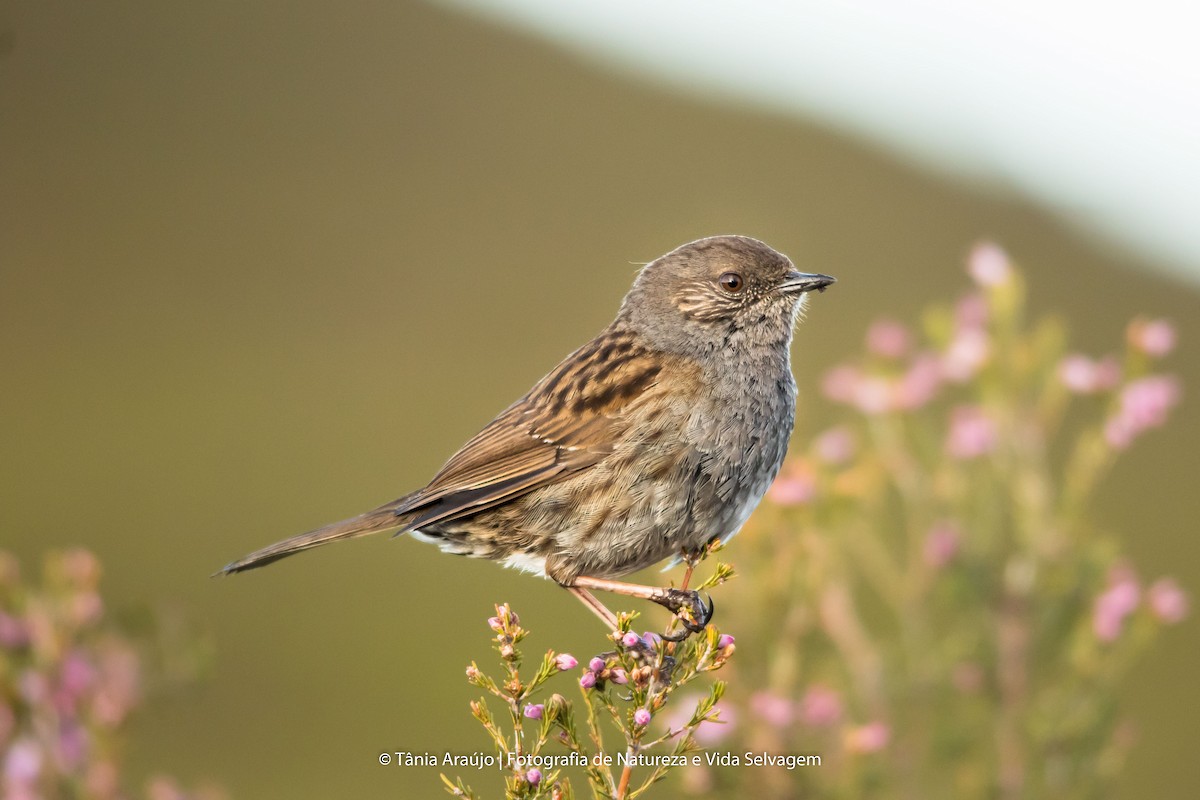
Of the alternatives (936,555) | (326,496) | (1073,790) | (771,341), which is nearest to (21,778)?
(771,341)

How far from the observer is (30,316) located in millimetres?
21797

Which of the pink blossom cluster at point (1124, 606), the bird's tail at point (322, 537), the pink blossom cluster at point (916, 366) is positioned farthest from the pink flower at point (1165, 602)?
the bird's tail at point (322, 537)

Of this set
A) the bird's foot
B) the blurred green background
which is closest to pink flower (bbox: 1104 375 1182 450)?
the bird's foot

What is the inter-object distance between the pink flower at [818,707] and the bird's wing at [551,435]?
3.94ft

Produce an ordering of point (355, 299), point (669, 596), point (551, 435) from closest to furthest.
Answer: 1. point (669, 596)
2. point (551, 435)
3. point (355, 299)

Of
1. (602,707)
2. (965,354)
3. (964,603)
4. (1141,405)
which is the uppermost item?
(965,354)

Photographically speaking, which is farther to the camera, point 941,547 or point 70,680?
point 941,547

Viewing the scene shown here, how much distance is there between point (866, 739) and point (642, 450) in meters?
1.28

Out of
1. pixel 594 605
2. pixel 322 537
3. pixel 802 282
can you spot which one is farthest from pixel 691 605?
pixel 802 282

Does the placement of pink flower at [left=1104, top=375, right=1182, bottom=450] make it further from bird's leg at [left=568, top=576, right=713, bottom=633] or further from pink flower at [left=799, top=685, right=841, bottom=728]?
bird's leg at [left=568, top=576, right=713, bottom=633]

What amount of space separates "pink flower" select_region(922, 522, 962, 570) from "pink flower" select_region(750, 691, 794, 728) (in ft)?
2.66

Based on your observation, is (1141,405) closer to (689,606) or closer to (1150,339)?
(1150,339)

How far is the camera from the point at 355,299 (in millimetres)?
23672

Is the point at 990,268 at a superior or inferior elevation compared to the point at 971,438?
superior
